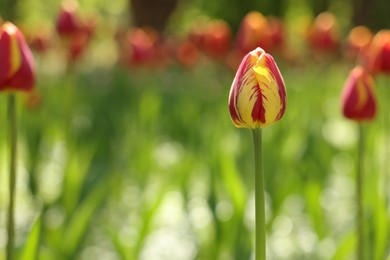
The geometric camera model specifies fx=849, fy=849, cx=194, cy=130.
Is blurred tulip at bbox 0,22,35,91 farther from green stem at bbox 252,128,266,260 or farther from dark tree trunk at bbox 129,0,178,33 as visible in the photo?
dark tree trunk at bbox 129,0,178,33

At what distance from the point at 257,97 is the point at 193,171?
1.89 m

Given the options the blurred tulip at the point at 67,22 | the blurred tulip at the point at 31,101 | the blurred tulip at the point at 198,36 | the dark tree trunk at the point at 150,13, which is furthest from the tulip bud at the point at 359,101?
the dark tree trunk at the point at 150,13

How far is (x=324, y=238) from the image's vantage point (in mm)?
2232

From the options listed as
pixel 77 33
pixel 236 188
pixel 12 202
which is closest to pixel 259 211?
pixel 12 202

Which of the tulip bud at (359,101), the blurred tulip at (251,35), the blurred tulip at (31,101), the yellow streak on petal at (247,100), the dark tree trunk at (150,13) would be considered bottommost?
the dark tree trunk at (150,13)

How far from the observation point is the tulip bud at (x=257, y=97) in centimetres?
111

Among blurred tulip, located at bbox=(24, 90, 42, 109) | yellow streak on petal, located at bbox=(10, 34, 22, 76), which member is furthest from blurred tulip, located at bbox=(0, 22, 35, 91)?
blurred tulip, located at bbox=(24, 90, 42, 109)

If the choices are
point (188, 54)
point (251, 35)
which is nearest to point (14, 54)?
point (251, 35)

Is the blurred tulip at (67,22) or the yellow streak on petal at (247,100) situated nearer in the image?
the yellow streak on petal at (247,100)

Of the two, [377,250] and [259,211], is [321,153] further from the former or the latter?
[259,211]

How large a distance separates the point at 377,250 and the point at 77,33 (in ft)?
5.04

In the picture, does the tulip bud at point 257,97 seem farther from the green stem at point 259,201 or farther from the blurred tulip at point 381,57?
the blurred tulip at point 381,57

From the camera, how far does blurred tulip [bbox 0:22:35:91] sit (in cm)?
146

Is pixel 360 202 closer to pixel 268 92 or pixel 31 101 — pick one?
pixel 268 92
